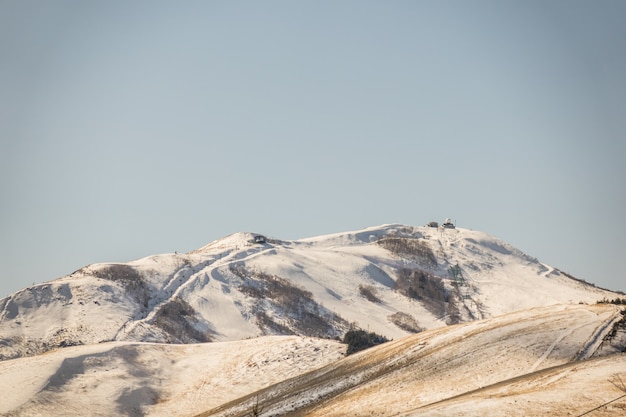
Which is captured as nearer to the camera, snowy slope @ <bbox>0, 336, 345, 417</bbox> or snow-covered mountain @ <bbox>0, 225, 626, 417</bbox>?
snow-covered mountain @ <bbox>0, 225, 626, 417</bbox>

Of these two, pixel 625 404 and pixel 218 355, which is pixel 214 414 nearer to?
pixel 218 355

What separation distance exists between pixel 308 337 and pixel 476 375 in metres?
41.0

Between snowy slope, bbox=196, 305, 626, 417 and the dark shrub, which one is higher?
snowy slope, bbox=196, 305, 626, 417

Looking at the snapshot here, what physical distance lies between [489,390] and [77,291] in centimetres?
10923

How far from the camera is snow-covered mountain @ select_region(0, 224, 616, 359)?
128875 mm

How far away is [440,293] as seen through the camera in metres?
170

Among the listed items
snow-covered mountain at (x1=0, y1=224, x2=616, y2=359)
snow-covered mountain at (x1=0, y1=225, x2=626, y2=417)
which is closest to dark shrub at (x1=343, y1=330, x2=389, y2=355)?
snow-covered mountain at (x1=0, y1=225, x2=626, y2=417)

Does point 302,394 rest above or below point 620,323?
below

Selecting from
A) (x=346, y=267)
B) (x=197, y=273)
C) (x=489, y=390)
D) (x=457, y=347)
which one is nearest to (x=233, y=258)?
(x=197, y=273)


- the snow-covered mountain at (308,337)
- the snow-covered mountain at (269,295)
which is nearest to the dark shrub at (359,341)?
the snow-covered mountain at (308,337)

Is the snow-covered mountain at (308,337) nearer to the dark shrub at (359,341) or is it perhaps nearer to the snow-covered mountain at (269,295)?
the snow-covered mountain at (269,295)

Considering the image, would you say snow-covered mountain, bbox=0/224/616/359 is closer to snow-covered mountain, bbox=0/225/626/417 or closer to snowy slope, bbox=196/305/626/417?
snow-covered mountain, bbox=0/225/626/417

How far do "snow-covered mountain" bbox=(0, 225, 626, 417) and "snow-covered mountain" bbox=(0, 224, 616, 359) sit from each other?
0.47 metres

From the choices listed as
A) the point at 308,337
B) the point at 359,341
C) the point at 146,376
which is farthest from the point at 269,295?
the point at 146,376
